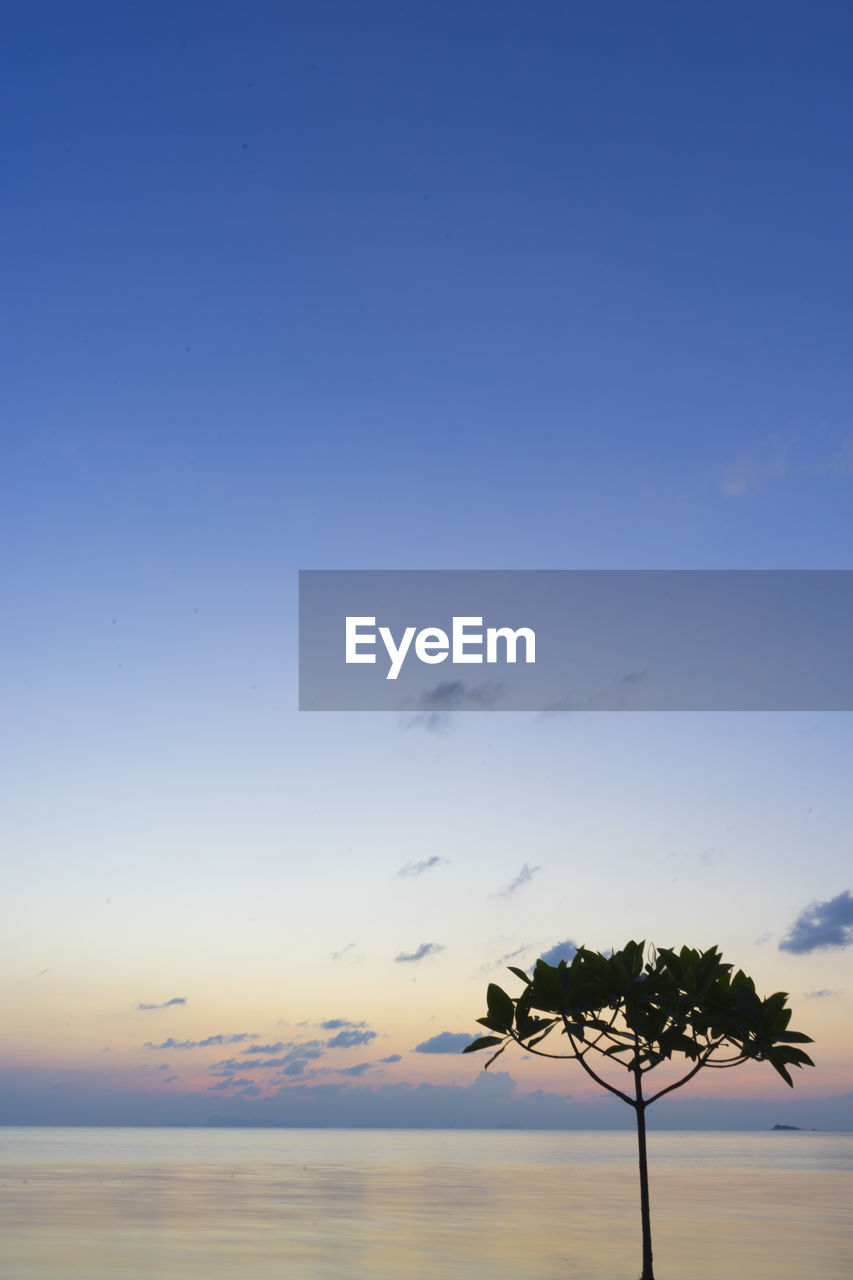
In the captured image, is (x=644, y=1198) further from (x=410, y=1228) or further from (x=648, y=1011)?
(x=410, y=1228)

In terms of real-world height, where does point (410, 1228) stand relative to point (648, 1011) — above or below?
below

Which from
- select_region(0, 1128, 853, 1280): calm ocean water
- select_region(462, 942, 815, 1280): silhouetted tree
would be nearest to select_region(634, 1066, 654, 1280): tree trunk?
select_region(462, 942, 815, 1280): silhouetted tree

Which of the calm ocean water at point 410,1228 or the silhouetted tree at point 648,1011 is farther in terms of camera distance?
the calm ocean water at point 410,1228

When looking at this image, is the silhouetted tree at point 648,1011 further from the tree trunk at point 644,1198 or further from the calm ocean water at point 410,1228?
the calm ocean water at point 410,1228

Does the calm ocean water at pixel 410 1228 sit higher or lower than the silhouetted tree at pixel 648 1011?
lower

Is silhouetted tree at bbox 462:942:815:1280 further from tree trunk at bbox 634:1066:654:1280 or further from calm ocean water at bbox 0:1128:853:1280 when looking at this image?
calm ocean water at bbox 0:1128:853:1280

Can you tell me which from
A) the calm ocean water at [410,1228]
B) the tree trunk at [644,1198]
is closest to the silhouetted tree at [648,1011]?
the tree trunk at [644,1198]

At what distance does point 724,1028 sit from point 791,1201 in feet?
151

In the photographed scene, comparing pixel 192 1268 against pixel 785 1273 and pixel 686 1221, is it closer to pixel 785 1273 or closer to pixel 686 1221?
pixel 785 1273

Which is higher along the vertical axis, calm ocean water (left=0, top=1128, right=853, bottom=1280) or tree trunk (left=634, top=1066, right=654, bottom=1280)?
tree trunk (left=634, top=1066, right=654, bottom=1280)

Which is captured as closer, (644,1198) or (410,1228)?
(644,1198)

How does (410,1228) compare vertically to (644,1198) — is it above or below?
below

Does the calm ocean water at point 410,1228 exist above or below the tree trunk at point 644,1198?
below

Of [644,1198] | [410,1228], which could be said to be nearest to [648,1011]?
[644,1198]
